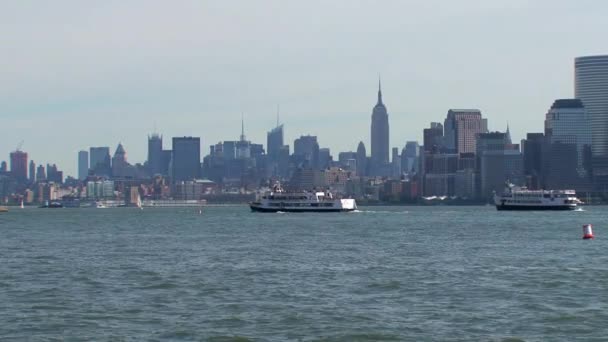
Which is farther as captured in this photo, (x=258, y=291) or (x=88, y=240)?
(x=88, y=240)

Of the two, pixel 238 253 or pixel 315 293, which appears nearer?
pixel 315 293

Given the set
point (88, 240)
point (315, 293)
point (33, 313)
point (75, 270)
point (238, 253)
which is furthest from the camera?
point (88, 240)

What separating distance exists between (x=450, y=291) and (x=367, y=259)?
19766 mm

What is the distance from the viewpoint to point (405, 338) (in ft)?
124

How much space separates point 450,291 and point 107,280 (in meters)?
15.9

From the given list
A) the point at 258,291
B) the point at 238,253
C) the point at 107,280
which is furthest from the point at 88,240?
the point at 258,291

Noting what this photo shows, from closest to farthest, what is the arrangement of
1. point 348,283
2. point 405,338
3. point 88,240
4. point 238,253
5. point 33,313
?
point 405,338 < point 33,313 < point 348,283 < point 238,253 < point 88,240

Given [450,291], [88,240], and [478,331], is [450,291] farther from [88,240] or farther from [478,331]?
[88,240]

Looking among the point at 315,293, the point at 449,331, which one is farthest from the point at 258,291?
the point at 449,331

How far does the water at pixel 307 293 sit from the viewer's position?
1554 inches

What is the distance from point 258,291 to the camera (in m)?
50.7

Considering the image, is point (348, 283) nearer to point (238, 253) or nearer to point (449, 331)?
point (449, 331)

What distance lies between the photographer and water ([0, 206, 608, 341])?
3947 cm

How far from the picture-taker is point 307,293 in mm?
49656
